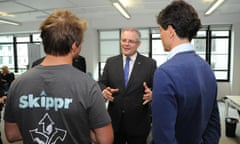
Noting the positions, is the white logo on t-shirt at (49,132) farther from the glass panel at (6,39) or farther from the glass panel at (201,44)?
the glass panel at (6,39)

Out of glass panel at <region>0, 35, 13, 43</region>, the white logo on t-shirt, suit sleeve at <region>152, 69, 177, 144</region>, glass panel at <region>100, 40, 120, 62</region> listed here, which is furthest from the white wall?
the white logo on t-shirt

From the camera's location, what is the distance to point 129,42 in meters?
2.05

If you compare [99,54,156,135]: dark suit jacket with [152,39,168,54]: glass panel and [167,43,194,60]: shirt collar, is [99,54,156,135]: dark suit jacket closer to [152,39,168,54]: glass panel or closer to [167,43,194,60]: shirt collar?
[167,43,194,60]: shirt collar

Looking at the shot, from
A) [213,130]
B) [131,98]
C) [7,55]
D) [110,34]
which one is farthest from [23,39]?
[213,130]

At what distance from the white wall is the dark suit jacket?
5.25m

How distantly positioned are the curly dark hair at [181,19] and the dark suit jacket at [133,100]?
902 millimetres

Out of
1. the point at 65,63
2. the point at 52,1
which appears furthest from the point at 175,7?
the point at 52,1

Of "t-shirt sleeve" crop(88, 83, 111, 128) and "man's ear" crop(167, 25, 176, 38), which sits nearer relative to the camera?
"t-shirt sleeve" crop(88, 83, 111, 128)

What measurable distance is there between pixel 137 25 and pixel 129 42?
525 cm

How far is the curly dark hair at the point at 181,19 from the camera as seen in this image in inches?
42.4

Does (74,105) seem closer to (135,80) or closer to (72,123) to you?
(72,123)

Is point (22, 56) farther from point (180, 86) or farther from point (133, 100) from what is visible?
point (180, 86)

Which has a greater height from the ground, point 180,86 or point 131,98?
point 180,86

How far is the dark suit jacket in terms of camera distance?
76.6 inches
